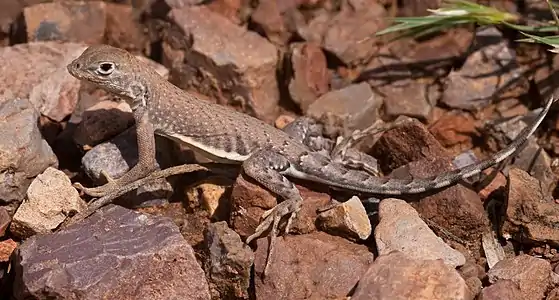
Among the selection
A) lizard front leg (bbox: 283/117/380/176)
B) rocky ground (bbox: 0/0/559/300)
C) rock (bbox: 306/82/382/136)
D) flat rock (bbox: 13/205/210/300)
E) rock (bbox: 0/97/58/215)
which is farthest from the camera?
rock (bbox: 306/82/382/136)

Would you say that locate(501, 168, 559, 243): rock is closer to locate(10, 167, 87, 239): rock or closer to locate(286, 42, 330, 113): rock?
locate(286, 42, 330, 113): rock

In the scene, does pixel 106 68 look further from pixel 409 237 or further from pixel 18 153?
pixel 409 237

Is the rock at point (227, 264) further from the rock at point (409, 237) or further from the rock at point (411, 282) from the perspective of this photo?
the rock at point (409, 237)

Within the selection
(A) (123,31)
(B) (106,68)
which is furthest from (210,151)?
(A) (123,31)

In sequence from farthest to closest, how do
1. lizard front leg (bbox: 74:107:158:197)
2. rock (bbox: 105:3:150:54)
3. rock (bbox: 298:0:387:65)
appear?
1. rock (bbox: 105:3:150:54)
2. rock (bbox: 298:0:387:65)
3. lizard front leg (bbox: 74:107:158:197)

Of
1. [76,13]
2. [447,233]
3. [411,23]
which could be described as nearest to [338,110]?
[411,23]

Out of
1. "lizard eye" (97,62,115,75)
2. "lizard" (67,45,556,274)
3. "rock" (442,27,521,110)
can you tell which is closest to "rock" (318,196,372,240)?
"lizard" (67,45,556,274)

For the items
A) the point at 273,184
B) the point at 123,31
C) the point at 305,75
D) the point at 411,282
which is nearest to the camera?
the point at 411,282
